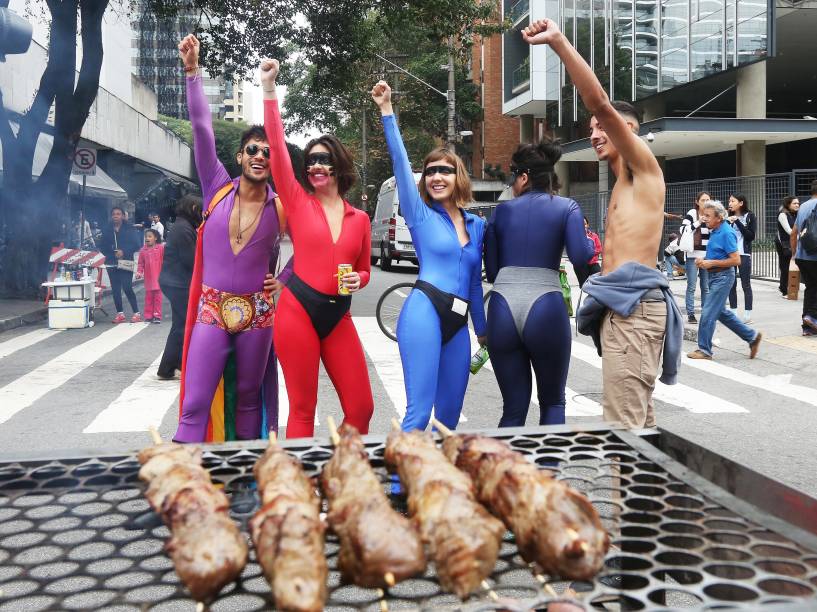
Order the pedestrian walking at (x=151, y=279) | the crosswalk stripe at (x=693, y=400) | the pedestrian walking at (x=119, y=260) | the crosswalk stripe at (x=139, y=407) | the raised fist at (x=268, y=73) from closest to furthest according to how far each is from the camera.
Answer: the raised fist at (x=268, y=73) < the crosswalk stripe at (x=139, y=407) < the crosswalk stripe at (x=693, y=400) < the pedestrian walking at (x=151, y=279) < the pedestrian walking at (x=119, y=260)

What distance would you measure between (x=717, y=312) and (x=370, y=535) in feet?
29.0

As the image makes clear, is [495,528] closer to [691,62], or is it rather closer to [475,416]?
[475,416]

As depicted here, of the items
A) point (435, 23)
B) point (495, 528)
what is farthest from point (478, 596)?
point (435, 23)

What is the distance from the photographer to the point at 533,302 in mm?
4258

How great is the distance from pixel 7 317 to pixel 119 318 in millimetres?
1780

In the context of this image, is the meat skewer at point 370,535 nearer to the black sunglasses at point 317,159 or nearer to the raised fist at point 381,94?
the black sunglasses at point 317,159

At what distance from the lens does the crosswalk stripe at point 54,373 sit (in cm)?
779

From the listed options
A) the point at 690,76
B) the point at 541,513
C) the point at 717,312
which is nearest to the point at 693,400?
the point at 717,312

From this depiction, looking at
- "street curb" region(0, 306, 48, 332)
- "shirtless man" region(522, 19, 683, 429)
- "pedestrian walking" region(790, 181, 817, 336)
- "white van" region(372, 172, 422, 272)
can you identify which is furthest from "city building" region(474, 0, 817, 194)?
"shirtless man" region(522, 19, 683, 429)

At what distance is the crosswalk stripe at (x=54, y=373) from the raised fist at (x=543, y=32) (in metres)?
5.70

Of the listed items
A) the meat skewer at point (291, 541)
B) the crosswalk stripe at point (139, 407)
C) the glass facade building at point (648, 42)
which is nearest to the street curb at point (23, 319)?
the crosswalk stripe at point (139, 407)

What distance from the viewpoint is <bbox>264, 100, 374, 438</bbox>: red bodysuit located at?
4254mm

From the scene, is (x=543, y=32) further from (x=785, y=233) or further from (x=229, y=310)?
(x=785, y=233)

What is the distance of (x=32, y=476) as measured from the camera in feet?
7.37
